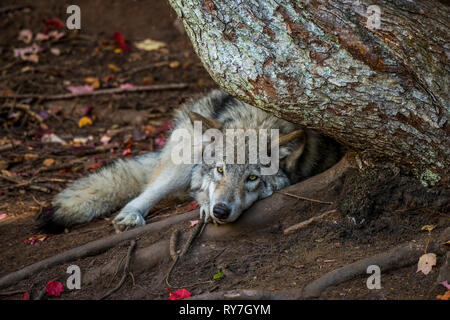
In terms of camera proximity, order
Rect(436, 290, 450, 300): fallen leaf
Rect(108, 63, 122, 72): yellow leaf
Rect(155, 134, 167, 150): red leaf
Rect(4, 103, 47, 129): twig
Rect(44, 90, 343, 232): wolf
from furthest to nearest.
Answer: Rect(108, 63, 122, 72): yellow leaf → Rect(4, 103, 47, 129): twig → Rect(155, 134, 167, 150): red leaf → Rect(44, 90, 343, 232): wolf → Rect(436, 290, 450, 300): fallen leaf

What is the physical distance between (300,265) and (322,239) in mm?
352

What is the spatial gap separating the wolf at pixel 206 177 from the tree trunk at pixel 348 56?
3.66 ft

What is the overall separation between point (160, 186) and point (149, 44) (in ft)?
14.5

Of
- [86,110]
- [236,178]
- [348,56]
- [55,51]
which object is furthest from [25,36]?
[348,56]

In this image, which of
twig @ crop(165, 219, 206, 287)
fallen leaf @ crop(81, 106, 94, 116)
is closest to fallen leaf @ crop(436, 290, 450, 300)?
twig @ crop(165, 219, 206, 287)

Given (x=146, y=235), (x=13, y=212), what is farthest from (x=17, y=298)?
(x=13, y=212)

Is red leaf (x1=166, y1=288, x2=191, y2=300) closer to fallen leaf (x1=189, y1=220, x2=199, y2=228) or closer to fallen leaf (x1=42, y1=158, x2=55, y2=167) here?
fallen leaf (x1=189, y1=220, x2=199, y2=228)

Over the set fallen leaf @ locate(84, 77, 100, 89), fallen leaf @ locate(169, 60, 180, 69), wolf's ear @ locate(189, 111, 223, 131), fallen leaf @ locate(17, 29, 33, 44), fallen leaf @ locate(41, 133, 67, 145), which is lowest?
fallen leaf @ locate(41, 133, 67, 145)

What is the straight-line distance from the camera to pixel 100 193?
514cm

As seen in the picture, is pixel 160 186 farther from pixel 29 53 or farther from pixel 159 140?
pixel 29 53

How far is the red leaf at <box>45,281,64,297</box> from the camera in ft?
12.1

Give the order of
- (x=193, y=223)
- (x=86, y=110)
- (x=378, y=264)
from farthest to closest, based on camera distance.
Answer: (x=86, y=110)
(x=193, y=223)
(x=378, y=264)

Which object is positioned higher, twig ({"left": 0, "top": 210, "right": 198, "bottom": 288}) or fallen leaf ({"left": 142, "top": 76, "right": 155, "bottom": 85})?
fallen leaf ({"left": 142, "top": 76, "right": 155, "bottom": 85})

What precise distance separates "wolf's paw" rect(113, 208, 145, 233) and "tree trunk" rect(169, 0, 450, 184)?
196cm
